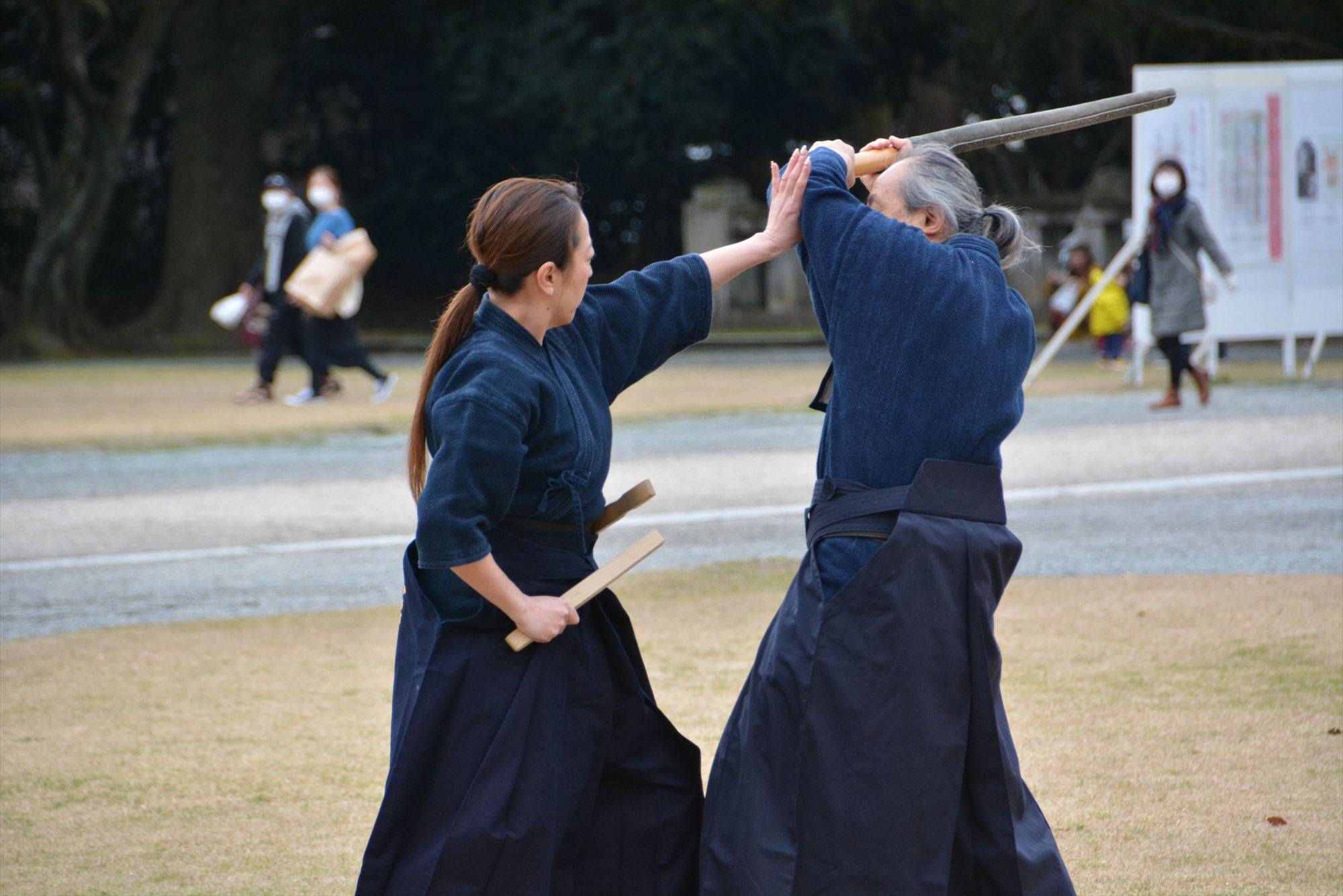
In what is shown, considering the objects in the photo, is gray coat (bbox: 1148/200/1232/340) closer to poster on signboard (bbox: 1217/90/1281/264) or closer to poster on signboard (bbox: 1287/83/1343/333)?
poster on signboard (bbox: 1217/90/1281/264)

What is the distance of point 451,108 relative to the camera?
27766mm

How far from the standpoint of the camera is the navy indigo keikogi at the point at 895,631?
2.43 m

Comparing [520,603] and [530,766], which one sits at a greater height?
[520,603]

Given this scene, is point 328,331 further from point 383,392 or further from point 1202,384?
point 1202,384

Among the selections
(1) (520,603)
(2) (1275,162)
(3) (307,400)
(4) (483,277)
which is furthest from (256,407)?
(1) (520,603)

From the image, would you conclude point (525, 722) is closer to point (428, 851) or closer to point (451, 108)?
point (428, 851)

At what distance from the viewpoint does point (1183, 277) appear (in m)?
12.0

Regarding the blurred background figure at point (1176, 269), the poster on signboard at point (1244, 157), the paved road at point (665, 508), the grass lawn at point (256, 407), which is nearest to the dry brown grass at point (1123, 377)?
the grass lawn at point (256, 407)

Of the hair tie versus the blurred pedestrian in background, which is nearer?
the hair tie

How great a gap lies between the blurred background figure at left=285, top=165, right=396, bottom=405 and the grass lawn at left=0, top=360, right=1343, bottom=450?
0.28m

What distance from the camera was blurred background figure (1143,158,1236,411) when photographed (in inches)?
468

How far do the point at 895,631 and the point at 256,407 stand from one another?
12.4m

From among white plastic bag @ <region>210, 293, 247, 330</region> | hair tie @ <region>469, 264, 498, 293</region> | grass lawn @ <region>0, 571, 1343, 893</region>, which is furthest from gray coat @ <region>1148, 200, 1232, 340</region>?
hair tie @ <region>469, 264, 498, 293</region>

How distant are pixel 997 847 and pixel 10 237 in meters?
30.0
